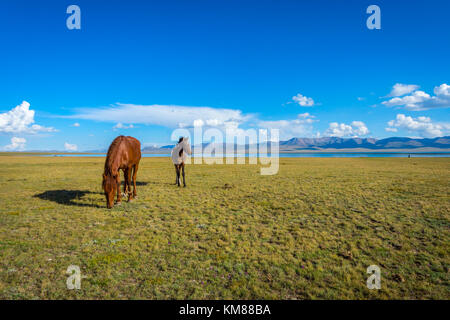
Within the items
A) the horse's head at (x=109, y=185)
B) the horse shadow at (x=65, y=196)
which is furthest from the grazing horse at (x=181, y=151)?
the horse's head at (x=109, y=185)

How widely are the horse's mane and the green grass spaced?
74.7 inches

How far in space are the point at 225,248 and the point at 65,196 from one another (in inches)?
434

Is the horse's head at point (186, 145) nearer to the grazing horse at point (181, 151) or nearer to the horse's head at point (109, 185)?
the grazing horse at point (181, 151)

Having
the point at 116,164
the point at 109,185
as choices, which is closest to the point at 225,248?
the point at 109,185

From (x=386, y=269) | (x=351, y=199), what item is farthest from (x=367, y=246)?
(x=351, y=199)

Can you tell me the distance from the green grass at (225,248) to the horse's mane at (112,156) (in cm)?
190

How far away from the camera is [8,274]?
15.4ft

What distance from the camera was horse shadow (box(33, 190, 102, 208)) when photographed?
1052 cm

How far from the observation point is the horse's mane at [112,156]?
907cm

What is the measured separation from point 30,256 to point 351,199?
44.0ft

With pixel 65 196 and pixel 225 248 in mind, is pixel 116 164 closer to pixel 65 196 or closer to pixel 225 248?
pixel 65 196

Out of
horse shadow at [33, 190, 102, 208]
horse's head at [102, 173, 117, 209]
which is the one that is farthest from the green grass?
horse's head at [102, 173, 117, 209]

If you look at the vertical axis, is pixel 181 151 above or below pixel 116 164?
above

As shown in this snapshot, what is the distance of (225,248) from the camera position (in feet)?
19.6
